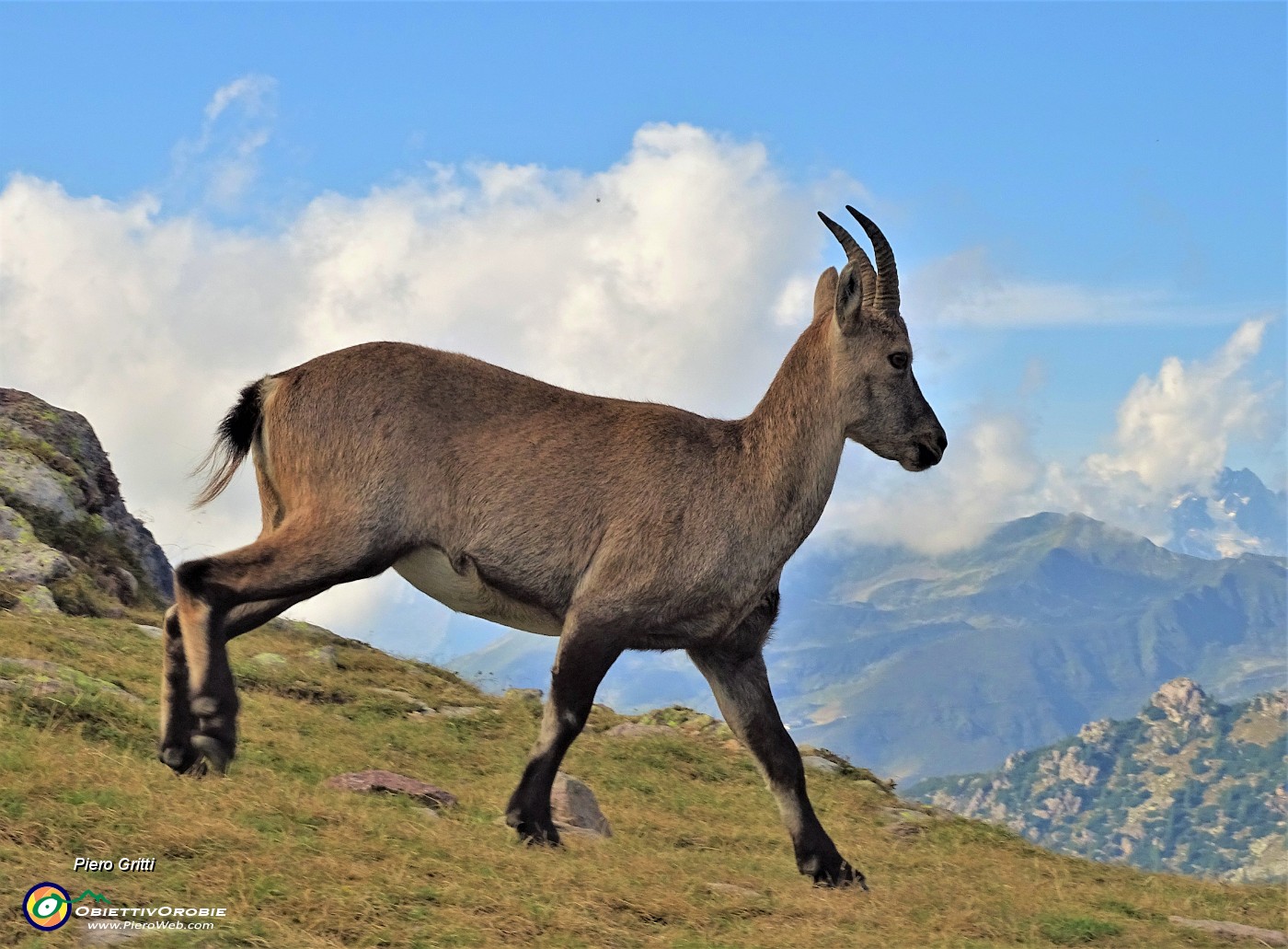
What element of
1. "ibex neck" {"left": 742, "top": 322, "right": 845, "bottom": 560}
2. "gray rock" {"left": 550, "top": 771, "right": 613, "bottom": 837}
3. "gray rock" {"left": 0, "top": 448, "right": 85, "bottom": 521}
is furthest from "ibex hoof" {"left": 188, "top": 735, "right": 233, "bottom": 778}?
"gray rock" {"left": 0, "top": 448, "right": 85, "bottom": 521}

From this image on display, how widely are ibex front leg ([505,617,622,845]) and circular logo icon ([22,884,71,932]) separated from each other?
3132 millimetres

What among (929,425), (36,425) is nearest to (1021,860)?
(929,425)

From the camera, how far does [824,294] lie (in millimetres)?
10953

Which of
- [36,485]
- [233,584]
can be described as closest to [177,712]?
[233,584]

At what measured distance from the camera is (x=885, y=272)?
10.5 meters

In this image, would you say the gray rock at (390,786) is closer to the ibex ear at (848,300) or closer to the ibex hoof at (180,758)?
the ibex hoof at (180,758)

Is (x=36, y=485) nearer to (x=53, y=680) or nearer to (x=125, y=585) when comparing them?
(x=125, y=585)

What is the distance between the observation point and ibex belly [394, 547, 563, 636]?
31.7 feet

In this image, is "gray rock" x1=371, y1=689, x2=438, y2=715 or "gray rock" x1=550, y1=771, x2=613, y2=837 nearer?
"gray rock" x1=550, y1=771, x2=613, y2=837

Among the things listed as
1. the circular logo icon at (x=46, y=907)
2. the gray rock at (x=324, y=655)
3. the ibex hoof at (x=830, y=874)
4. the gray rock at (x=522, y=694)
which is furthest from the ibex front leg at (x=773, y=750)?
the gray rock at (x=324, y=655)

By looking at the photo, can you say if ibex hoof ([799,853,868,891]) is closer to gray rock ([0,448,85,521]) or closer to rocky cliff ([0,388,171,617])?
rocky cliff ([0,388,171,617])

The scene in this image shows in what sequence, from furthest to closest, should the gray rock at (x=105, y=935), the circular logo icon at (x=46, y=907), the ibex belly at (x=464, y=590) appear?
the ibex belly at (x=464, y=590) → the circular logo icon at (x=46, y=907) → the gray rock at (x=105, y=935)

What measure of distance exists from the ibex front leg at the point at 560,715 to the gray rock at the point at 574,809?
38.1 inches

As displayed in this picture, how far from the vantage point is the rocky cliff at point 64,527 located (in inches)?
750
